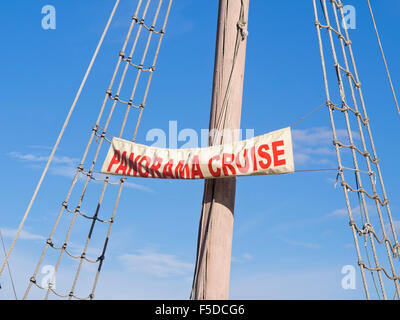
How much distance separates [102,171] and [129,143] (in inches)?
23.8

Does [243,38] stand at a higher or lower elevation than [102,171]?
higher

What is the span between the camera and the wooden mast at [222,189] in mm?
5879

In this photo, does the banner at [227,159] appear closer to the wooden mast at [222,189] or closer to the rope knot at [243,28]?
the wooden mast at [222,189]

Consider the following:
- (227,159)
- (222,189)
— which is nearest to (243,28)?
(227,159)

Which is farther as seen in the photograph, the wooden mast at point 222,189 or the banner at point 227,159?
the banner at point 227,159

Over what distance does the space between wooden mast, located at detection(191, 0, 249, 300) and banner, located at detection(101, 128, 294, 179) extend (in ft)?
0.90

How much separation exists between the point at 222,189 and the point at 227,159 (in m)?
0.45

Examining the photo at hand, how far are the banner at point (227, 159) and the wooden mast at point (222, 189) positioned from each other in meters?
0.27

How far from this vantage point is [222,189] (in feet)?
20.9

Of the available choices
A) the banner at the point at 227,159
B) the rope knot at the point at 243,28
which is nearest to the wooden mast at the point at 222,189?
the rope knot at the point at 243,28
